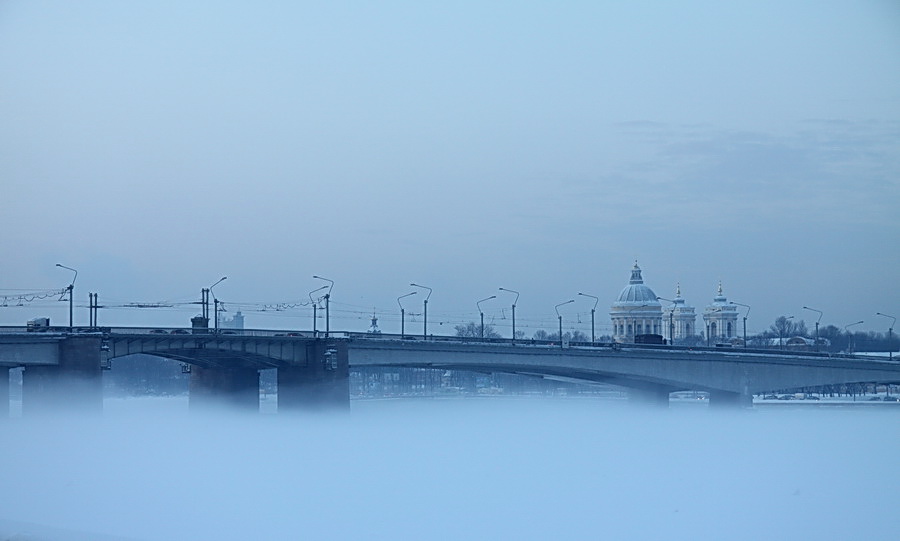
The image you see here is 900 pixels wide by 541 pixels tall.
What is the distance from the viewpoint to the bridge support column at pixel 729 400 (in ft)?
361

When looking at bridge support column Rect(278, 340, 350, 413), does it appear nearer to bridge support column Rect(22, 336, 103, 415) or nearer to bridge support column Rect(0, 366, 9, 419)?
bridge support column Rect(22, 336, 103, 415)

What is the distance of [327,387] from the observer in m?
88.2

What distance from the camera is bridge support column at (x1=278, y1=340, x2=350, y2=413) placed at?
289 feet

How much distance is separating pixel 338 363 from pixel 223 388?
12.5 metres

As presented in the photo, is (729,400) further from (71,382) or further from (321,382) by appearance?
(71,382)

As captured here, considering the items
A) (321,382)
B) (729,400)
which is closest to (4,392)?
(321,382)

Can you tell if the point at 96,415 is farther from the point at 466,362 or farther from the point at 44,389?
the point at 466,362

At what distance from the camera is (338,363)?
8881cm

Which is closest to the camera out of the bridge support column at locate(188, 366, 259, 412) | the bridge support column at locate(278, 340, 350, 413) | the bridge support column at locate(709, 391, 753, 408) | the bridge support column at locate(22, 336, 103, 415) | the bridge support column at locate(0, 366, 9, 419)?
the bridge support column at locate(22, 336, 103, 415)

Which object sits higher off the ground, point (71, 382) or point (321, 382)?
point (71, 382)

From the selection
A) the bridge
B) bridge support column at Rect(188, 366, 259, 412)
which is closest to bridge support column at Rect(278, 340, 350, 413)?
the bridge

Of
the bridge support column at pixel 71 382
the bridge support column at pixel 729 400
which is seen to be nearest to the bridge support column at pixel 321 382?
the bridge support column at pixel 71 382

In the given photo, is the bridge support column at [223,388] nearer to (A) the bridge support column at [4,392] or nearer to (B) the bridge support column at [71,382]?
(A) the bridge support column at [4,392]

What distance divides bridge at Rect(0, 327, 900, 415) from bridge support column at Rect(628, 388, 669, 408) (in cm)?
15
